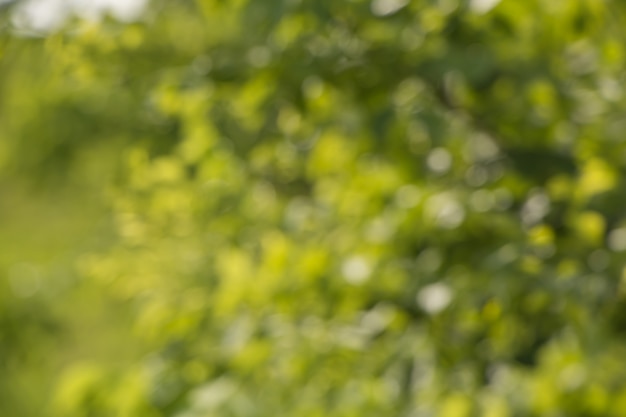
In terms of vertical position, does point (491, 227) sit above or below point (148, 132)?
below

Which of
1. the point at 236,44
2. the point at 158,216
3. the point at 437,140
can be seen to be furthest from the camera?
the point at 158,216

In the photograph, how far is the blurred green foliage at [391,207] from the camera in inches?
68.1

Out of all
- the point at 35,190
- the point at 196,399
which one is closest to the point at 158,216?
the point at 196,399

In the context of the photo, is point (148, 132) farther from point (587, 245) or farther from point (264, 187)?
point (587, 245)

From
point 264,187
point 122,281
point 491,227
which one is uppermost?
point 122,281

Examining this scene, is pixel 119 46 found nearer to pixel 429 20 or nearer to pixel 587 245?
pixel 429 20

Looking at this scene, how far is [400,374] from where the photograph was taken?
187cm

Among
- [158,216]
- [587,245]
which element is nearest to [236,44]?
[158,216]

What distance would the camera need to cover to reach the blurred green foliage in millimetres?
1729

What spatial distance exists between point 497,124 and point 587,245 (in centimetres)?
29

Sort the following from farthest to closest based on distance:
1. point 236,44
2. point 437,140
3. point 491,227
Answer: point 236,44, point 491,227, point 437,140

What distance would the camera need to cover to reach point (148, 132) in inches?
107

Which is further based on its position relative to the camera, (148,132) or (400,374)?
(148,132)

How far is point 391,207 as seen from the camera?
1.98m
